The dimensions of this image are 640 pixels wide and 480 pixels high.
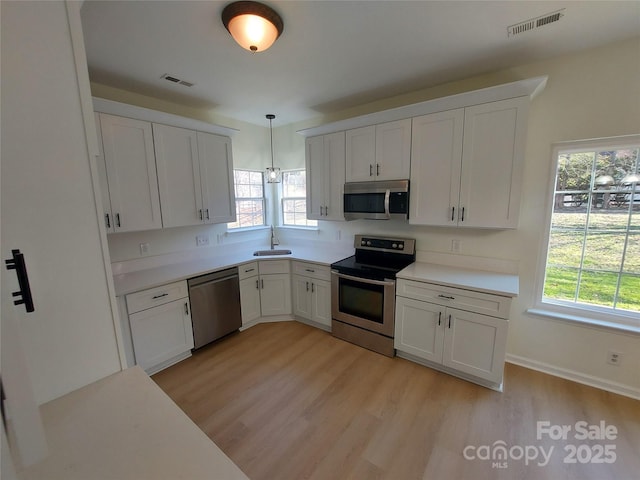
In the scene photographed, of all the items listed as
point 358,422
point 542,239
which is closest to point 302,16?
point 542,239

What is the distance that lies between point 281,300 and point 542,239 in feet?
9.04

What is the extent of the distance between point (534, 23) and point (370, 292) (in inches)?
90.7

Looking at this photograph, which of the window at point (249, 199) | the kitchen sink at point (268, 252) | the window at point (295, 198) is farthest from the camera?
the window at point (295, 198)

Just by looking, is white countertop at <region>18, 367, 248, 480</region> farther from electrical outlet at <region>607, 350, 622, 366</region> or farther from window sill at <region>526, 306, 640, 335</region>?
electrical outlet at <region>607, 350, 622, 366</region>

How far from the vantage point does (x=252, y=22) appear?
150cm

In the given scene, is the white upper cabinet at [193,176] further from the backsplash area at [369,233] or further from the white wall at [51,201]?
the white wall at [51,201]

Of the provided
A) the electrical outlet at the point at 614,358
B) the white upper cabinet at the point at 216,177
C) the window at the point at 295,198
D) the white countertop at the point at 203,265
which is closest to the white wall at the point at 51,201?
the white countertop at the point at 203,265

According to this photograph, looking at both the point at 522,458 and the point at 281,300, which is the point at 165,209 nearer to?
the point at 281,300

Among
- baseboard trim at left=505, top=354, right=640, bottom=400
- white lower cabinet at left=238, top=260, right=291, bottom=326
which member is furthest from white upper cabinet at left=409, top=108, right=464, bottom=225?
white lower cabinet at left=238, top=260, right=291, bottom=326

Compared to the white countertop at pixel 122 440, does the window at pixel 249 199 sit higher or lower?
higher

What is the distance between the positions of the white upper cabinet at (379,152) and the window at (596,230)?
1.23m

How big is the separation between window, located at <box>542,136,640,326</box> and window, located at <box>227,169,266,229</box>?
11.2 feet

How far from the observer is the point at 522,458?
1.64m

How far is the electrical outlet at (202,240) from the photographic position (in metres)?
3.24
